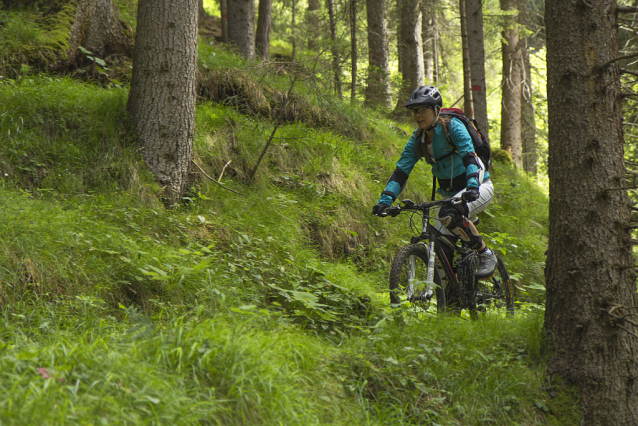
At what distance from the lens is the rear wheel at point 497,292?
5094 mm

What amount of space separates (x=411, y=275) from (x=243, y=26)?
28.4 ft

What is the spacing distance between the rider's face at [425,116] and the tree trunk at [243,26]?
23.4 feet

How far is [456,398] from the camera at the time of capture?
3.27 m

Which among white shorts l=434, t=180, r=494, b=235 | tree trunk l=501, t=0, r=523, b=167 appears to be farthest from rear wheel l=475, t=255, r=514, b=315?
tree trunk l=501, t=0, r=523, b=167

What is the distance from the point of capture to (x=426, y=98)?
15.3ft

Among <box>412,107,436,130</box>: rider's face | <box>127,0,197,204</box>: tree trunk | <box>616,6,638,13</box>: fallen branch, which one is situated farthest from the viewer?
<box>127,0,197,204</box>: tree trunk

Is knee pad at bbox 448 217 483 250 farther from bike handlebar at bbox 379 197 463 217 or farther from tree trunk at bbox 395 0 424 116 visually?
tree trunk at bbox 395 0 424 116

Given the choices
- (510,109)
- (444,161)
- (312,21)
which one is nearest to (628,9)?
(444,161)

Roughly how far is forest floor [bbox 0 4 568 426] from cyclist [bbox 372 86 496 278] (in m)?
0.96

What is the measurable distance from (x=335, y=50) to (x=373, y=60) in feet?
3.69

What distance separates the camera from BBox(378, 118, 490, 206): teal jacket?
465 centimetres

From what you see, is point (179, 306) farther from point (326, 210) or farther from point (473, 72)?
point (473, 72)

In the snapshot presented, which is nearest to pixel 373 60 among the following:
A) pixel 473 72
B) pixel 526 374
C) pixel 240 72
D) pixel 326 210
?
pixel 473 72

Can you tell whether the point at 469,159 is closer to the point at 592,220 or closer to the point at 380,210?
the point at 380,210
